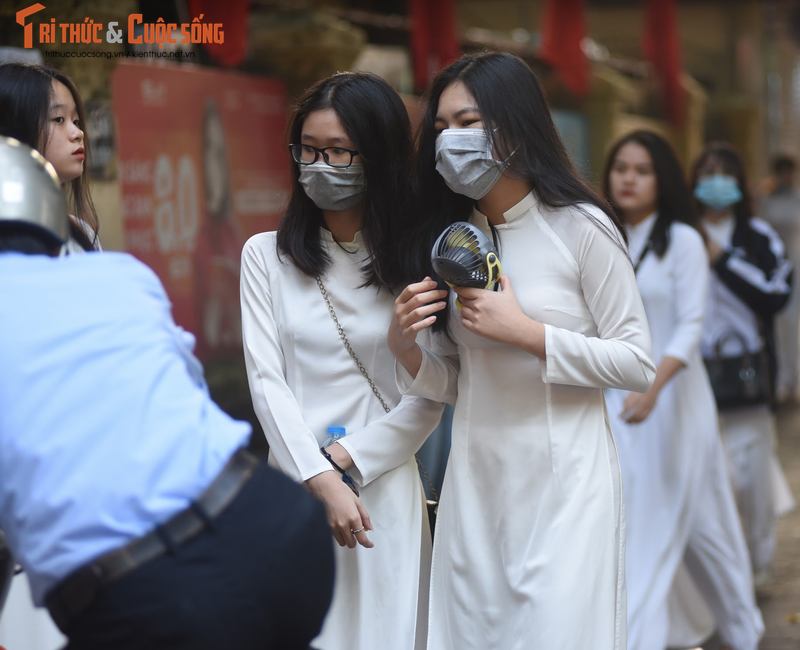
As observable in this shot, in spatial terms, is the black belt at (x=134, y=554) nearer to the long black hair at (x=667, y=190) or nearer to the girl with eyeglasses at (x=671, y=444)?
the girl with eyeglasses at (x=671, y=444)

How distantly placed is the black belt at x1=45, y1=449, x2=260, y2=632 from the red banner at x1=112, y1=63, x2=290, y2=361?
3913 mm

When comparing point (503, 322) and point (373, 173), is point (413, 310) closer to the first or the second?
point (503, 322)

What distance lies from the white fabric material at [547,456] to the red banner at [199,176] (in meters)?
2.99

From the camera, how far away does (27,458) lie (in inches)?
66.1

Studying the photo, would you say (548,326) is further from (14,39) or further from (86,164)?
(14,39)

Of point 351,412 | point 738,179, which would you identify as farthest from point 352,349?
point 738,179

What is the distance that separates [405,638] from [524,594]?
41 centimetres

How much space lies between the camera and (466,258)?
8.58 ft

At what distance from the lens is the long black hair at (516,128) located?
2.74 m

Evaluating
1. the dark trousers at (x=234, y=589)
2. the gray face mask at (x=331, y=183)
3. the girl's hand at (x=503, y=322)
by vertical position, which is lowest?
the dark trousers at (x=234, y=589)

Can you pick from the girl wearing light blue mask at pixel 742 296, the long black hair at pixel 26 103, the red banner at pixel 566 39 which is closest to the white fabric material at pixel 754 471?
the girl wearing light blue mask at pixel 742 296

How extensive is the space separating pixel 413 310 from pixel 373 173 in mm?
490

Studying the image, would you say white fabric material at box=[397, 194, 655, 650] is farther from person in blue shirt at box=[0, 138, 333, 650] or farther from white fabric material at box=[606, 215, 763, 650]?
white fabric material at box=[606, 215, 763, 650]

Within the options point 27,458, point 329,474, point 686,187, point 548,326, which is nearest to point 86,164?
point 329,474
